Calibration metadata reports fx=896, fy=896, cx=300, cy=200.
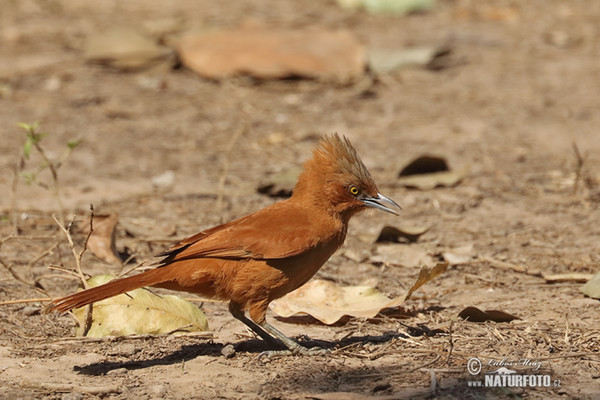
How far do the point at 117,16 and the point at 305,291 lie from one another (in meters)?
9.00

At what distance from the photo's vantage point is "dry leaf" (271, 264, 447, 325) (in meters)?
4.94

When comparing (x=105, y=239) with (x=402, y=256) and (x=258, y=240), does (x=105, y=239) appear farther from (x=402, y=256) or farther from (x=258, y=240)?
(x=402, y=256)

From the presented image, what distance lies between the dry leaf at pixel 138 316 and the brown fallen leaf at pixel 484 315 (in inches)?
56.5

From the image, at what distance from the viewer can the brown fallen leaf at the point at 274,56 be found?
10.7 meters

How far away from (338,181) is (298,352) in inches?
36.2

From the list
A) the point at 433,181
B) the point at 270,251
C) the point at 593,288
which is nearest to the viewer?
the point at 270,251

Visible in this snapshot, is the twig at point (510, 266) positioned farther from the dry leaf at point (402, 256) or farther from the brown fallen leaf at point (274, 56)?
the brown fallen leaf at point (274, 56)

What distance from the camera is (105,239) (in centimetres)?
600

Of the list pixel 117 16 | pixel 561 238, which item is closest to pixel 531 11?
pixel 117 16

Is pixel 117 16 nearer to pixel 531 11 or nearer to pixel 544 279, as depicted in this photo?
pixel 531 11

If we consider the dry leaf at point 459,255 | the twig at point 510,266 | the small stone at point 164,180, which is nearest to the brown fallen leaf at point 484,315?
the twig at point 510,266

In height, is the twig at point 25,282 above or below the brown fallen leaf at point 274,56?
below

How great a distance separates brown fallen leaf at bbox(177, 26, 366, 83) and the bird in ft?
19.8

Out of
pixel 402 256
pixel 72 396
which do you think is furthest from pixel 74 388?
pixel 402 256
